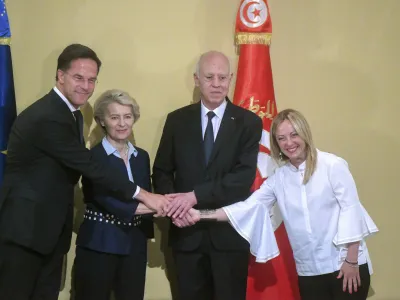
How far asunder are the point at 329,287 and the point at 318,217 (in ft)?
1.01

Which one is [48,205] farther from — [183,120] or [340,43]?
[340,43]

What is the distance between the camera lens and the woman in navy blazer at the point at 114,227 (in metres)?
2.01

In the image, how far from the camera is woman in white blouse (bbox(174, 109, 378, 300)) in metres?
1.85

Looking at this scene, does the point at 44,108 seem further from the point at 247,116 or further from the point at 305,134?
the point at 305,134

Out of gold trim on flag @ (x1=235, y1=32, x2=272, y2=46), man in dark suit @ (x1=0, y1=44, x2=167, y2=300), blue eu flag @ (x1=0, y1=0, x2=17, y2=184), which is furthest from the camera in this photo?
gold trim on flag @ (x1=235, y1=32, x2=272, y2=46)

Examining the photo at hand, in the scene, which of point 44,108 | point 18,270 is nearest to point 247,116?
point 44,108

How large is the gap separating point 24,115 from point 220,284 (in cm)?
116

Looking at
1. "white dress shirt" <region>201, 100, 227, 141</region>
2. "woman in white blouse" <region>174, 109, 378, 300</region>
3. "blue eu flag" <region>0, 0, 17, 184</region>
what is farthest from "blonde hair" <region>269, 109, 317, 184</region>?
"blue eu flag" <region>0, 0, 17, 184</region>

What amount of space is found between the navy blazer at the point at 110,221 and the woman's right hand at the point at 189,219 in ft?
0.72

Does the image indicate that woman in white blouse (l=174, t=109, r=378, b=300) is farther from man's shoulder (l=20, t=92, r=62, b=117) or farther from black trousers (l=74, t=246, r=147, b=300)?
man's shoulder (l=20, t=92, r=62, b=117)

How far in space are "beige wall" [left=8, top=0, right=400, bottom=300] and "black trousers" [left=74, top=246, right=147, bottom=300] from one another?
60cm

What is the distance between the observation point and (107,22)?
2.68 metres

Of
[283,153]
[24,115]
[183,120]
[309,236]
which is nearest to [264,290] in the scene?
[309,236]

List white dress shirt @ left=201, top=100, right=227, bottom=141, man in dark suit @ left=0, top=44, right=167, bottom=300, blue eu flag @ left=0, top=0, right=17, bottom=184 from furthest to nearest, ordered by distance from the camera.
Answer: blue eu flag @ left=0, top=0, right=17, bottom=184 → white dress shirt @ left=201, top=100, right=227, bottom=141 → man in dark suit @ left=0, top=44, right=167, bottom=300
